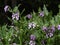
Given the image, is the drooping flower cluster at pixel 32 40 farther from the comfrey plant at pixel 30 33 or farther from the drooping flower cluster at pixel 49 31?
the drooping flower cluster at pixel 49 31

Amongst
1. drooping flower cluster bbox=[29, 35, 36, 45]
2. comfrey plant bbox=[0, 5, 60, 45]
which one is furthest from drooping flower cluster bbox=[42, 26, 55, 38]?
drooping flower cluster bbox=[29, 35, 36, 45]

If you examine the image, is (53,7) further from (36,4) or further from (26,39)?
(26,39)

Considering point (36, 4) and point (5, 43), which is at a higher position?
point (36, 4)

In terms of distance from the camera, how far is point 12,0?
13.8ft

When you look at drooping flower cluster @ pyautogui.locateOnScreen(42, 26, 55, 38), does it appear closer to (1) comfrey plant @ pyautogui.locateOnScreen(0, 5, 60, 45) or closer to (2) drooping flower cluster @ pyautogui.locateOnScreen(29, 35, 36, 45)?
(1) comfrey plant @ pyautogui.locateOnScreen(0, 5, 60, 45)

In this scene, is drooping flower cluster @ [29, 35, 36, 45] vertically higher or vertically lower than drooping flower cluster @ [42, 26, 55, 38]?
lower

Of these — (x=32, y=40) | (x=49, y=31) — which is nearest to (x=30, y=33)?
(x=32, y=40)

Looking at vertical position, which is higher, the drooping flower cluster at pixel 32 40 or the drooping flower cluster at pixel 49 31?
the drooping flower cluster at pixel 49 31

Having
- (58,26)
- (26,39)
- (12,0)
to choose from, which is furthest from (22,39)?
(12,0)

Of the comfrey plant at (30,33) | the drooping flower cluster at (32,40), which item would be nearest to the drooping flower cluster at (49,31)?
the comfrey plant at (30,33)

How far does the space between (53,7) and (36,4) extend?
0.30 metres

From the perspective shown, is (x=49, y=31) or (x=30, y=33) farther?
(x=30, y=33)

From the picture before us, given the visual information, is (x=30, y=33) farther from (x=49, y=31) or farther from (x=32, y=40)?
(x=49, y=31)

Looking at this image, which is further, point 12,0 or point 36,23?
point 12,0
